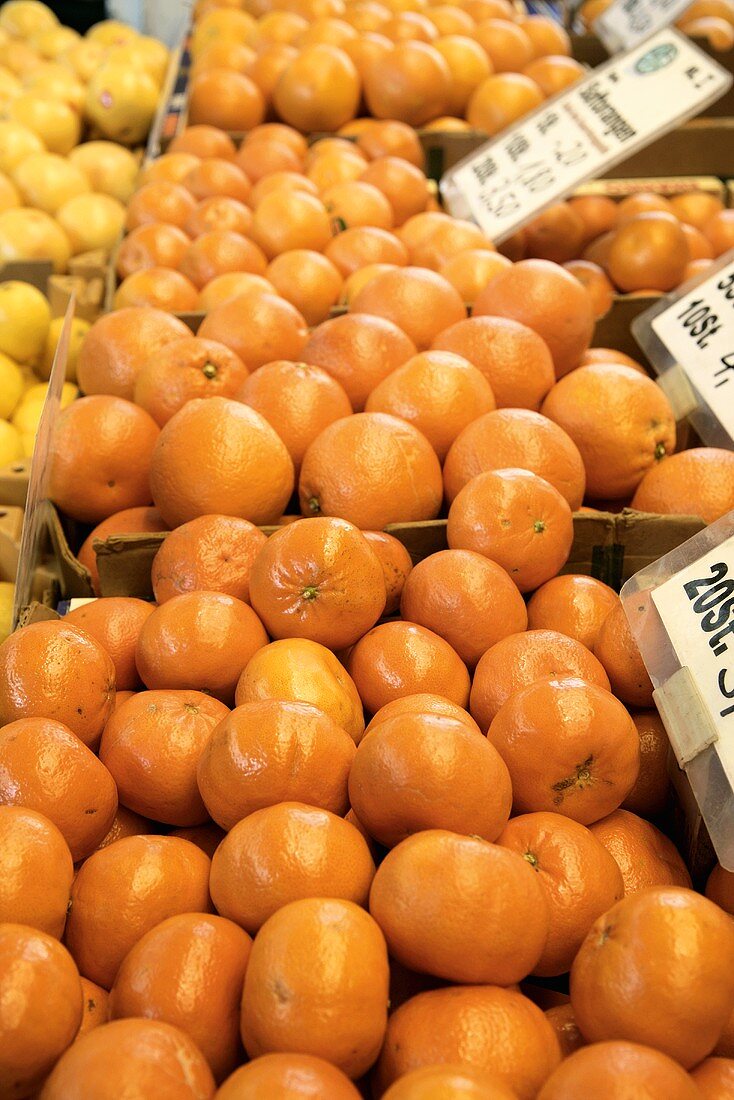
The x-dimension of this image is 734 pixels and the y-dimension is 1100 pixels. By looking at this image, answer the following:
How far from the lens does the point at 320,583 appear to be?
1.26m

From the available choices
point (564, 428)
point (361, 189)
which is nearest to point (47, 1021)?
point (564, 428)

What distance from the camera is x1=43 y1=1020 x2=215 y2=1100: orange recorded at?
2.48ft

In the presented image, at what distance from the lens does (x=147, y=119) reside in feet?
12.2

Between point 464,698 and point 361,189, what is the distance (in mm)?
1791

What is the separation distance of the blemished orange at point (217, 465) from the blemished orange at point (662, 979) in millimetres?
847

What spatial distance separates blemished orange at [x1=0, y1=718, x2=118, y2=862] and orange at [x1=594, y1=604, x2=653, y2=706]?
0.63m

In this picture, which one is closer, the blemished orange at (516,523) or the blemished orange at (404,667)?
the blemished orange at (404,667)

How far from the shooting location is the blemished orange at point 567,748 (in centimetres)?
108

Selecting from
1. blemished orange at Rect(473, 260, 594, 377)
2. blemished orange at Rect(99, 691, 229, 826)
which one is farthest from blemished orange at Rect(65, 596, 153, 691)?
blemished orange at Rect(473, 260, 594, 377)

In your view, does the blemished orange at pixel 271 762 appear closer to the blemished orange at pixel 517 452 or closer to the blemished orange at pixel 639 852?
the blemished orange at pixel 639 852

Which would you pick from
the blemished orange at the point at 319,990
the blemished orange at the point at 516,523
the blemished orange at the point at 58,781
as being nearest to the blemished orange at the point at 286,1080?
the blemished orange at the point at 319,990

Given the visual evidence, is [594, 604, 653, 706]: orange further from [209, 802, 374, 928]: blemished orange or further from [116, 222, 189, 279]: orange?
[116, 222, 189, 279]: orange

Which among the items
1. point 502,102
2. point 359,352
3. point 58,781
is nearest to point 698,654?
point 58,781

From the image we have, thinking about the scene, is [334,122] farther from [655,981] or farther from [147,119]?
[655,981]
